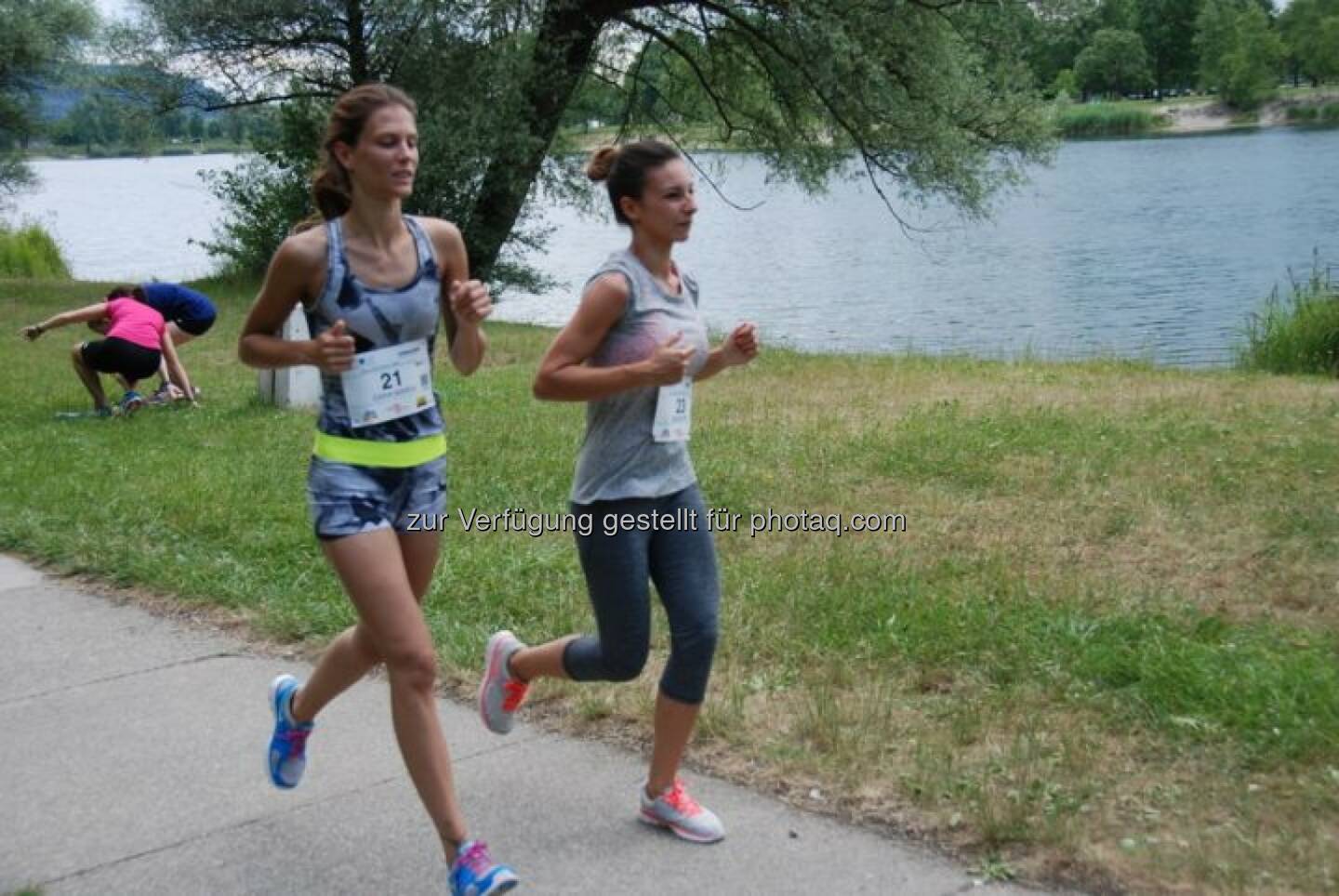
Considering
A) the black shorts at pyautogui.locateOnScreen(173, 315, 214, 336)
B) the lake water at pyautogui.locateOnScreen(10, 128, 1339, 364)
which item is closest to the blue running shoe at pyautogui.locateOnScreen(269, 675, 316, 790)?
the black shorts at pyautogui.locateOnScreen(173, 315, 214, 336)

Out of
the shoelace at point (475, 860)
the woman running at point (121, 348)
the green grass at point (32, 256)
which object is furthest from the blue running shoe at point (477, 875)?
the green grass at point (32, 256)

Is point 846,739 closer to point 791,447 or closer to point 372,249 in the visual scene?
point 372,249

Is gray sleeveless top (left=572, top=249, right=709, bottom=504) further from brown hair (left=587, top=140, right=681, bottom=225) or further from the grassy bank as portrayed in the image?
the grassy bank

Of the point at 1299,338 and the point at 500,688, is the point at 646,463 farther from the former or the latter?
the point at 1299,338

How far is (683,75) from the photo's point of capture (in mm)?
24703

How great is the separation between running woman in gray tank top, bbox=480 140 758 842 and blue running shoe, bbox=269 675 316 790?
901mm

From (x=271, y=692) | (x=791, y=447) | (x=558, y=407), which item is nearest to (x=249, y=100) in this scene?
(x=558, y=407)

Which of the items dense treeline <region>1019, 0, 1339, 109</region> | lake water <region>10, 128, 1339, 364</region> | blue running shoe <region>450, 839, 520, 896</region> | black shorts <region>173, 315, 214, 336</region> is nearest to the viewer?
blue running shoe <region>450, 839, 520, 896</region>

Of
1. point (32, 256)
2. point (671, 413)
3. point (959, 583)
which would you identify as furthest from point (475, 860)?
point (32, 256)

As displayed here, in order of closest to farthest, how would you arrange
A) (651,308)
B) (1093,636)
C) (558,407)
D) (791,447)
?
→ (651,308) → (1093,636) → (791,447) → (558,407)

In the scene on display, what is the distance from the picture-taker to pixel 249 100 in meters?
25.8

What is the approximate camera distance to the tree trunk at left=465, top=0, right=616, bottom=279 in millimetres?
21547

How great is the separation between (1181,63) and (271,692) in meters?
82.6

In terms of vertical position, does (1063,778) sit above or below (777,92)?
A: below
